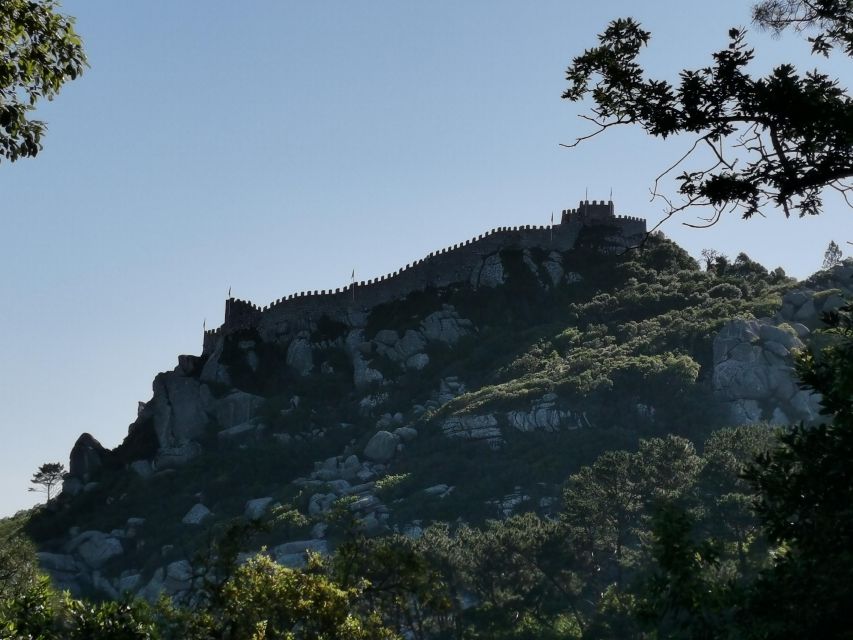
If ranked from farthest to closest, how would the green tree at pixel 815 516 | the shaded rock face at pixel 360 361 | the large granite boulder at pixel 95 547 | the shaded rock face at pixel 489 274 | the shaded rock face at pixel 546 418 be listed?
1. the shaded rock face at pixel 489 274
2. the shaded rock face at pixel 360 361
3. the large granite boulder at pixel 95 547
4. the shaded rock face at pixel 546 418
5. the green tree at pixel 815 516

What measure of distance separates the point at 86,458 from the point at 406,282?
32.9 meters

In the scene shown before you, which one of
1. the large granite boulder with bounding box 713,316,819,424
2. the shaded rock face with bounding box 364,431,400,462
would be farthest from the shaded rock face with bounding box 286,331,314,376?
the large granite boulder with bounding box 713,316,819,424

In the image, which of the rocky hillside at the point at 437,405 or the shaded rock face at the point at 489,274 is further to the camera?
the shaded rock face at the point at 489,274

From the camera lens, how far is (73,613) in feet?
75.5

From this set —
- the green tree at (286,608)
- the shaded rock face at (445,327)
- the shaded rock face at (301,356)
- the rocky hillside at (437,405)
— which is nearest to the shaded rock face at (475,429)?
the rocky hillside at (437,405)

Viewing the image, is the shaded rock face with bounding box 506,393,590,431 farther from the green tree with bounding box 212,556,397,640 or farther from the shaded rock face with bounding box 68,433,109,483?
the green tree with bounding box 212,556,397,640

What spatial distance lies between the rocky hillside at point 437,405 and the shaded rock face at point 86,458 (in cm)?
21

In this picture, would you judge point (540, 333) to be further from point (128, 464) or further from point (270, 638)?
point (270, 638)

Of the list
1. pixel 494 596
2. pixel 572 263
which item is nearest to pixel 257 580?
pixel 494 596

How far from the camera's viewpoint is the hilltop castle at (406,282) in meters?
115

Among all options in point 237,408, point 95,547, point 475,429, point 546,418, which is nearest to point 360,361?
point 237,408

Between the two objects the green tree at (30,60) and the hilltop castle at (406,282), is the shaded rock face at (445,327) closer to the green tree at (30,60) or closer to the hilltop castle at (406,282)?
the hilltop castle at (406,282)

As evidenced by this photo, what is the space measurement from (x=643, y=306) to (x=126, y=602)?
87767 millimetres

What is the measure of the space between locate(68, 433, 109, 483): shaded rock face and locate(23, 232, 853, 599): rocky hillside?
21cm
